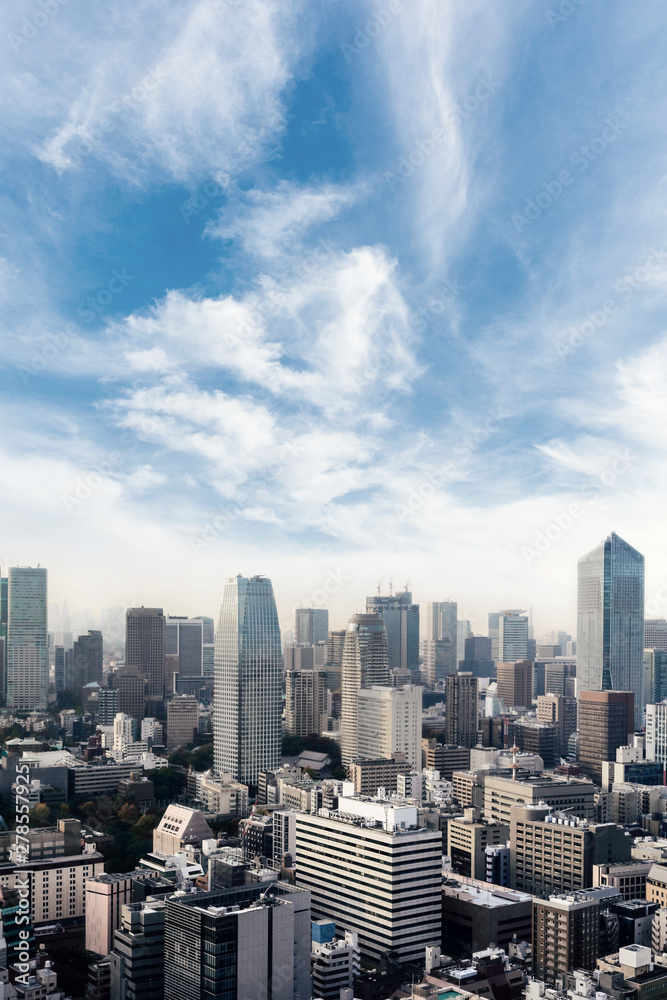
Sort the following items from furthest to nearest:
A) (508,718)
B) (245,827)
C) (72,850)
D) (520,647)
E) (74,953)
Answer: (520,647) → (508,718) → (245,827) → (72,850) → (74,953)

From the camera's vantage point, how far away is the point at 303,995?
9.12 metres

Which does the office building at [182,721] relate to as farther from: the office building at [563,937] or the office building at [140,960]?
the office building at [140,960]

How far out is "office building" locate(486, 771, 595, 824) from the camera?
17.3 m

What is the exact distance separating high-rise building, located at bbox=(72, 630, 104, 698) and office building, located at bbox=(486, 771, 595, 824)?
60.4ft

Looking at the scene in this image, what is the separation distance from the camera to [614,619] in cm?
3631

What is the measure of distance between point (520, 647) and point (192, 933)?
44411 millimetres

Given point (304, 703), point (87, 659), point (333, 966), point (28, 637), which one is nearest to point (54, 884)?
point (333, 966)

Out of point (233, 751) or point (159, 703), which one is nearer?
point (233, 751)

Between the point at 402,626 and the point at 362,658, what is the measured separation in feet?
55.7

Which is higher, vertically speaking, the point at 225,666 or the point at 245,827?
the point at 225,666

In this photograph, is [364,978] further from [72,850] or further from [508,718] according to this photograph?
[508,718]

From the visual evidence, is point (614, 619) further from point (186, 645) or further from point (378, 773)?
point (186, 645)

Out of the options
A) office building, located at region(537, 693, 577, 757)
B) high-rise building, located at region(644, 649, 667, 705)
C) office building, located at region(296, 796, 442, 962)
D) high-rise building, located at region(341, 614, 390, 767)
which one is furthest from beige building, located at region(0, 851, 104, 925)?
high-rise building, located at region(644, 649, 667, 705)

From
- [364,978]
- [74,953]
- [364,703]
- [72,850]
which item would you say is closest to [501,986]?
[364,978]
